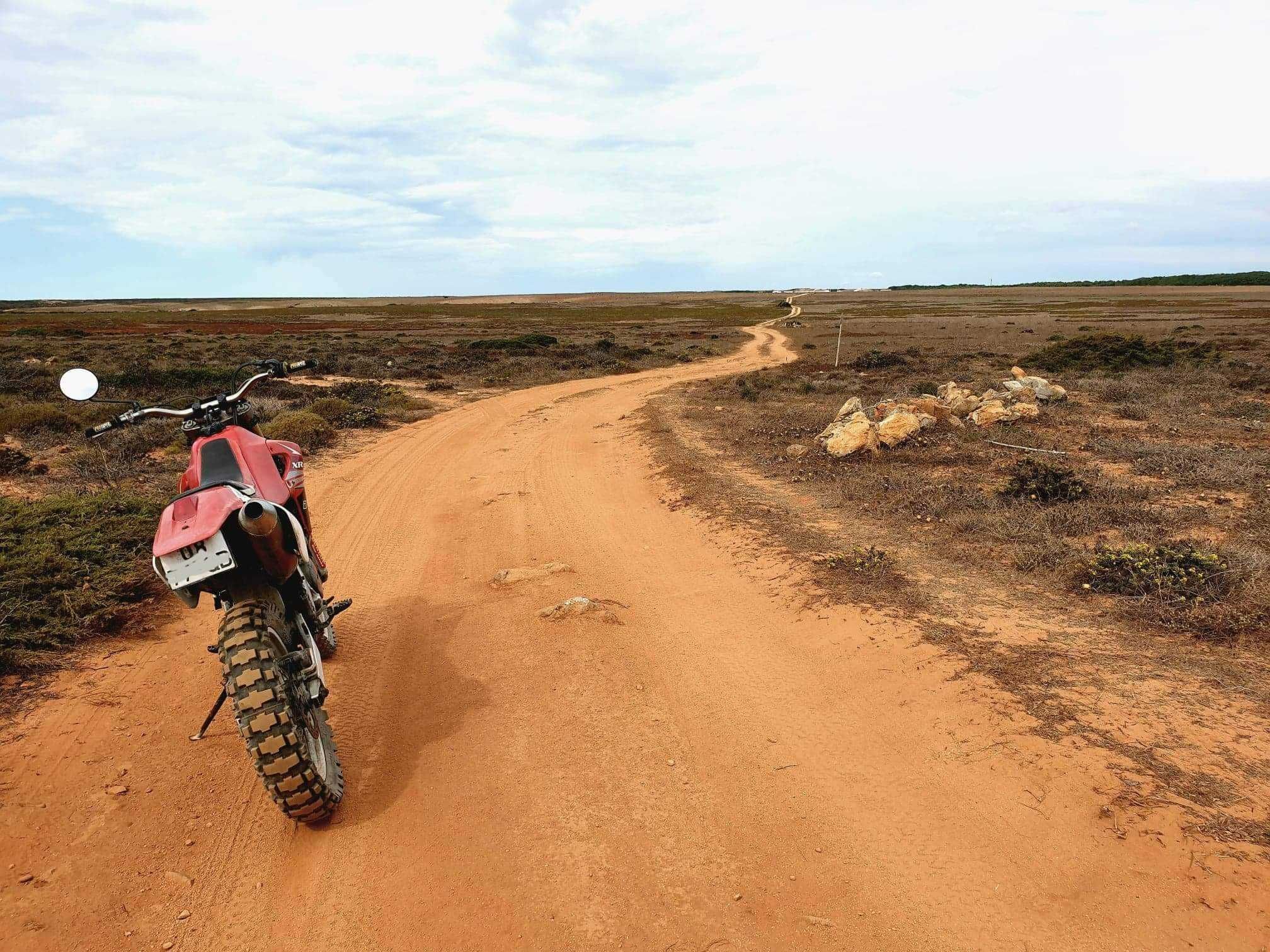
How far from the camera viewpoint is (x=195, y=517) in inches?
137

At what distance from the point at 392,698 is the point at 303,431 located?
32.1ft

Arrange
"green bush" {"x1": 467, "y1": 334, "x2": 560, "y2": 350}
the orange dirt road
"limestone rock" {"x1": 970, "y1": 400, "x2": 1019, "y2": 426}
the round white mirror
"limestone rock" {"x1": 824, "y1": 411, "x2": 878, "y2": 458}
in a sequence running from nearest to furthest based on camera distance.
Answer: the orange dirt road, the round white mirror, "limestone rock" {"x1": 824, "y1": 411, "x2": 878, "y2": 458}, "limestone rock" {"x1": 970, "y1": 400, "x2": 1019, "y2": 426}, "green bush" {"x1": 467, "y1": 334, "x2": 560, "y2": 350}

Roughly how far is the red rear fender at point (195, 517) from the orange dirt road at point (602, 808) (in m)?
1.61

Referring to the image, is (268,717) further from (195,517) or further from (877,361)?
(877,361)

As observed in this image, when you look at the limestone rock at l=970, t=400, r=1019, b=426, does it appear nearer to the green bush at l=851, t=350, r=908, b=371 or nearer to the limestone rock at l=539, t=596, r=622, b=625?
the limestone rock at l=539, t=596, r=622, b=625

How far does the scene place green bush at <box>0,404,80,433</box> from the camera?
1336 cm

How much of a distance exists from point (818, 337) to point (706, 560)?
43.2 meters

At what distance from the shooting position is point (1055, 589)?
6.19 meters

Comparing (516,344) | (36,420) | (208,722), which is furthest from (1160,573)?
(516,344)

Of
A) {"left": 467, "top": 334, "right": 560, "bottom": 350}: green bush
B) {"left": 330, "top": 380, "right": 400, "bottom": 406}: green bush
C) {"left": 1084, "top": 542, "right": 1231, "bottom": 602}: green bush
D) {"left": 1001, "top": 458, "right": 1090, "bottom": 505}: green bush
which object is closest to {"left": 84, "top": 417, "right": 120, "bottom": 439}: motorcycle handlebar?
{"left": 1084, "top": 542, "right": 1231, "bottom": 602}: green bush

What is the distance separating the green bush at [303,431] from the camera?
13.1 meters

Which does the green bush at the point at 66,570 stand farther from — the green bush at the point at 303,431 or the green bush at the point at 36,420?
the green bush at the point at 36,420

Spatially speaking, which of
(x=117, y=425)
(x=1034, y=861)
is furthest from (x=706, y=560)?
(x=117, y=425)

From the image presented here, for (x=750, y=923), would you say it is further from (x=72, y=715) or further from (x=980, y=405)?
(x=980, y=405)
